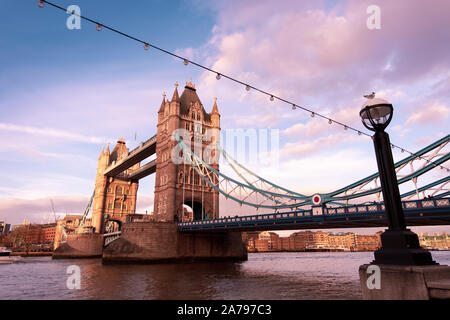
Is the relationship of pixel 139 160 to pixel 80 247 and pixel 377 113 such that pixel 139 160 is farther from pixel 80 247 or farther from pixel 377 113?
pixel 377 113

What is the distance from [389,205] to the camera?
550 centimetres

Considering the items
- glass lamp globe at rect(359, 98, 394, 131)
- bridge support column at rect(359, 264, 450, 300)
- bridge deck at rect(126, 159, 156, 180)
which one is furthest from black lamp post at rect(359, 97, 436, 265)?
bridge deck at rect(126, 159, 156, 180)

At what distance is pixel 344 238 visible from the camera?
188 meters

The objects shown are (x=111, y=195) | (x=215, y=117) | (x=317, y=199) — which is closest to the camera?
(x=317, y=199)

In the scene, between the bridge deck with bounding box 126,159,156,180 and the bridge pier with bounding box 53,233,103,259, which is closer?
the bridge pier with bounding box 53,233,103,259

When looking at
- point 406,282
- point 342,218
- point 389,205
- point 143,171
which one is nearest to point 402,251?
point 406,282

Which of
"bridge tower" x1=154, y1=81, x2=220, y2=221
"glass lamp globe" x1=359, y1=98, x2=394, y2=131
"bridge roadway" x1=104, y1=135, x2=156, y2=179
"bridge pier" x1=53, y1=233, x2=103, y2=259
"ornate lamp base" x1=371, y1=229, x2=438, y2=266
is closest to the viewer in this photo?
"ornate lamp base" x1=371, y1=229, x2=438, y2=266

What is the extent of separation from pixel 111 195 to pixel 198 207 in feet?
102

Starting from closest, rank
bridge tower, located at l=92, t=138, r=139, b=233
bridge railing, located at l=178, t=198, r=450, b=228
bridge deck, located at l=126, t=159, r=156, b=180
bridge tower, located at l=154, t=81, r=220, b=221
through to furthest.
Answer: bridge railing, located at l=178, t=198, r=450, b=228
bridge tower, located at l=154, t=81, r=220, b=221
bridge deck, located at l=126, t=159, r=156, b=180
bridge tower, located at l=92, t=138, r=139, b=233

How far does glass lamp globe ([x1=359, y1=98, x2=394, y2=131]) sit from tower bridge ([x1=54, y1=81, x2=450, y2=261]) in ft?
53.3

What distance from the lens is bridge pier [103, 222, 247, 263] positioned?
3595cm

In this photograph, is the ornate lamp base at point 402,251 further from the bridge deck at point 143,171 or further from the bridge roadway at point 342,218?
the bridge deck at point 143,171

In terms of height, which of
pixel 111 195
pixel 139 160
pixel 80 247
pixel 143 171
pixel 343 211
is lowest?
pixel 80 247

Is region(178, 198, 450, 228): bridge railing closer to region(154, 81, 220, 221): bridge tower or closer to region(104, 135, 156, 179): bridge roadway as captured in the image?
region(154, 81, 220, 221): bridge tower
